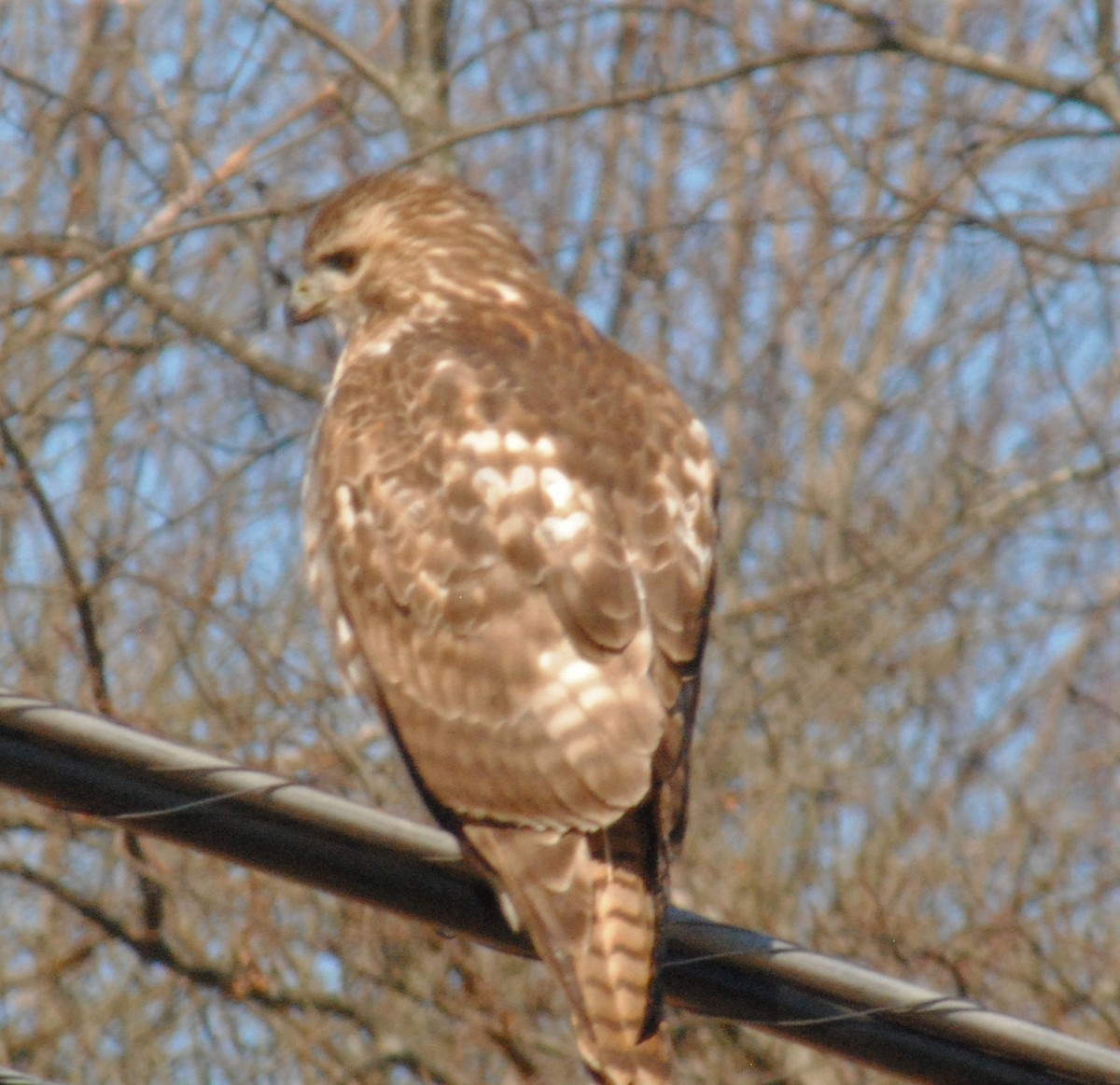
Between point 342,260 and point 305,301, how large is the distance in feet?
0.49

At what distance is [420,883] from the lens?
354 centimetres

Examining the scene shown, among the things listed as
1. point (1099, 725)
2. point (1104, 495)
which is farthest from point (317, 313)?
point (1099, 725)

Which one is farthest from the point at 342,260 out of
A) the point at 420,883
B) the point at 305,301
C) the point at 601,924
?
the point at 420,883

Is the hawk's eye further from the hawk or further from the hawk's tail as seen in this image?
the hawk's tail

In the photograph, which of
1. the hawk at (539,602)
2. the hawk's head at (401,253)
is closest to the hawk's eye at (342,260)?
the hawk's head at (401,253)

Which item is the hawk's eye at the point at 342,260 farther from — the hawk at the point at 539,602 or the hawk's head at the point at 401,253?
the hawk at the point at 539,602

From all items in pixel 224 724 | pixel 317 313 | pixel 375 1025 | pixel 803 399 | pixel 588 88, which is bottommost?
pixel 375 1025

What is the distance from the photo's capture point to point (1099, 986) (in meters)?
8.38

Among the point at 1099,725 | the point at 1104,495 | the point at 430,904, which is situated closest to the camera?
the point at 430,904

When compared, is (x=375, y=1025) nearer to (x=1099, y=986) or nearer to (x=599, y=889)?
(x=1099, y=986)

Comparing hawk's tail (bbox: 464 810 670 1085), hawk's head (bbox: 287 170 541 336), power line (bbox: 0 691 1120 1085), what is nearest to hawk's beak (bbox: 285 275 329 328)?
hawk's head (bbox: 287 170 541 336)

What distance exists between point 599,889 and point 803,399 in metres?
6.99

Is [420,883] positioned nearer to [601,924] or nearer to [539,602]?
[601,924]

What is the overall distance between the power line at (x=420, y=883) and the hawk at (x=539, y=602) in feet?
0.68
